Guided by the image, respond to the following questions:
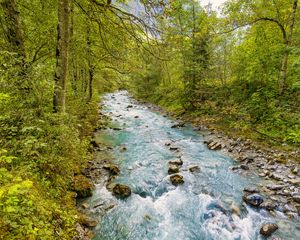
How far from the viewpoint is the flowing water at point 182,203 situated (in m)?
4.61

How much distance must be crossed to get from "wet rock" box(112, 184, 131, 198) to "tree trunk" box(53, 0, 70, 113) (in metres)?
2.63

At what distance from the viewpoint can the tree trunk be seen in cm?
496

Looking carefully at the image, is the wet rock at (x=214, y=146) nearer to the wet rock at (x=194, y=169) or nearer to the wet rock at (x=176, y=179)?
the wet rock at (x=194, y=169)

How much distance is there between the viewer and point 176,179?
6559 millimetres

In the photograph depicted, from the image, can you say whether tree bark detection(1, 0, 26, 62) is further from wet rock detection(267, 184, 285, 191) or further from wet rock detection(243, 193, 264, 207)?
wet rock detection(267, 184, 285, 191)

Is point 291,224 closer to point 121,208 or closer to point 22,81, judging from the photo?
point 121,208

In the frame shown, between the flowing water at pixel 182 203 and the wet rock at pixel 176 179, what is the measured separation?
0.48ft

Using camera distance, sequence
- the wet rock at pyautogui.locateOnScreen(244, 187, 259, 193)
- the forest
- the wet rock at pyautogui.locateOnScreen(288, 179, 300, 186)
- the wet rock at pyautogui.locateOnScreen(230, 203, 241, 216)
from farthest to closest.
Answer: the wet rock at pyautogui.locateOnScreen(288, 179, 300, 186), the wet rock at pyautogui.locateOnScreen(244, 187, 259, 193), the wet rock at pyautogui.locateOnScreen(230, 203, 241, 216), the forest

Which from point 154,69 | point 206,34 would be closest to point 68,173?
point 206,34

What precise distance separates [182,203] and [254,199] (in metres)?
1.89

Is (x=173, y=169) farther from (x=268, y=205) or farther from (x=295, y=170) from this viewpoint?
(x=295, y=170)

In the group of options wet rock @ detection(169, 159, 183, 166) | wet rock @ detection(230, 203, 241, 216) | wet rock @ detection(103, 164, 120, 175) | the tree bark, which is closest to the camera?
the tree bark

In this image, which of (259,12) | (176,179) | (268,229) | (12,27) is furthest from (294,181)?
(259,12)

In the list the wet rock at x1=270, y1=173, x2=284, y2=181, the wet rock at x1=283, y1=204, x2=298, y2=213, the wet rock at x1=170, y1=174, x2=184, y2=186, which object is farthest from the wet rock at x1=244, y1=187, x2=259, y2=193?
the wet rock at x1=170, y1=174, x2=184, y2=186
